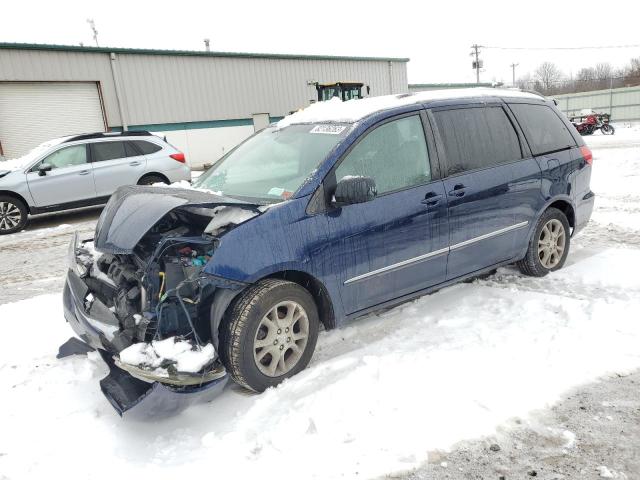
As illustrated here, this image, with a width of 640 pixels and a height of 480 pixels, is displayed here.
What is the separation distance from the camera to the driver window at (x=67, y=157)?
384 inches

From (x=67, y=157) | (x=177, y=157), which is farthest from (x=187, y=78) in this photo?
(x=67, y=157)

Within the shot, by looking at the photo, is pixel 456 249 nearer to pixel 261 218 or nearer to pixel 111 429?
pixel 261 218

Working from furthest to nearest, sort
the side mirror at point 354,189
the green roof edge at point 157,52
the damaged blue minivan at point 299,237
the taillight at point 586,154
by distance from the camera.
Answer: the green roof edge at point 157,52
the taillight at point 586,154
the side mirror at point 354,189
the damaged blue minivan at point 299,237

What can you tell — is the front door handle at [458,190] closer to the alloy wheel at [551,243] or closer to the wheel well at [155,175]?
the alloy wheel at [551,243]

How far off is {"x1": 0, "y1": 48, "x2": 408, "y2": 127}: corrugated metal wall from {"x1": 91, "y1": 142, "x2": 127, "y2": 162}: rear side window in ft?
33.9

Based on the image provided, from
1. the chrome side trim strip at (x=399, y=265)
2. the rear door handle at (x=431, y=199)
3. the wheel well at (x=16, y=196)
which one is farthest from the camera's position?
the wheel well at (x=16, y=196)

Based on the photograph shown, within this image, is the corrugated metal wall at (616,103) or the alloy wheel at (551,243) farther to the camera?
the corrugated metal wall at (616,103)

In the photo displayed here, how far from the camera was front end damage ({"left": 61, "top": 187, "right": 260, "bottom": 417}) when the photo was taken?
2707mm

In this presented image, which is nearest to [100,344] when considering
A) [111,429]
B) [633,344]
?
[111,429]

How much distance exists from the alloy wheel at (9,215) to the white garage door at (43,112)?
10316 mm

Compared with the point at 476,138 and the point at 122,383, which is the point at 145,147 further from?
the point at 122,383

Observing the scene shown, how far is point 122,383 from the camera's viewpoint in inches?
114

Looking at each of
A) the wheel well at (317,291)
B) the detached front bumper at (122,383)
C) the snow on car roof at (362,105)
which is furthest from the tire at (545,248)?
the detached front bumper at (122,383)

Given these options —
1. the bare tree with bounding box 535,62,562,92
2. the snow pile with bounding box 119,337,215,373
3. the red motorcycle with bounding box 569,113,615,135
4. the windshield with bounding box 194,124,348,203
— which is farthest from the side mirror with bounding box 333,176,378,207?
the bare tree with bounding box 535,62,562,92
